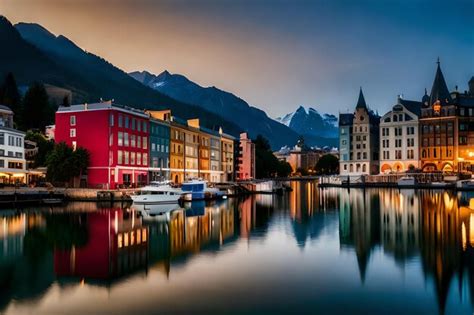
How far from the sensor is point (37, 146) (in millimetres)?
83688

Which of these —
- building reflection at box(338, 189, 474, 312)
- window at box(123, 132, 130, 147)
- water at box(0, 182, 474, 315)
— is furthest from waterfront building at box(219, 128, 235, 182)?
water at box(0, 182, 474, 315)

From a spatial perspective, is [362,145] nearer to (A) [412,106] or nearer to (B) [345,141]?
(B) [345,141]

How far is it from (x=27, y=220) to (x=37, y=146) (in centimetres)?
4194

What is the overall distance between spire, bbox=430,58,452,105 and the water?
312ft

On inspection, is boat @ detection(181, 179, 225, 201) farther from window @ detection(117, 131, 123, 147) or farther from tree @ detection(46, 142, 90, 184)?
tree @ detection(46, 142, 90, 184)

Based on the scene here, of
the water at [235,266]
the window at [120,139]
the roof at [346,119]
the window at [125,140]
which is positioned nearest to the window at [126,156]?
the window at [125,140]

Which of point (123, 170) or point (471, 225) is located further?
point (123, 170)

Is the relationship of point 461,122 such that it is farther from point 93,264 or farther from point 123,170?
point 93,264

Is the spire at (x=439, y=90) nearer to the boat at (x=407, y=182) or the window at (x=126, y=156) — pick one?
the boat at (x=407, y=182)

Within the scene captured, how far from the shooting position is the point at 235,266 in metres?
25.2

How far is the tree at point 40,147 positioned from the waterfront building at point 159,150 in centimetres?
1782

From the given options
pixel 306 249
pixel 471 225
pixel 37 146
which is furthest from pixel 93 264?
pixel 37 146

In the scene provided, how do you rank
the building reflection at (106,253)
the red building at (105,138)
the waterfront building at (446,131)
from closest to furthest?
1. the building reflection at (106,253)
2. the red building at (105,138)
3. the waterfront building at (446,131)

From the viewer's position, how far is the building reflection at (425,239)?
22.8 meters
